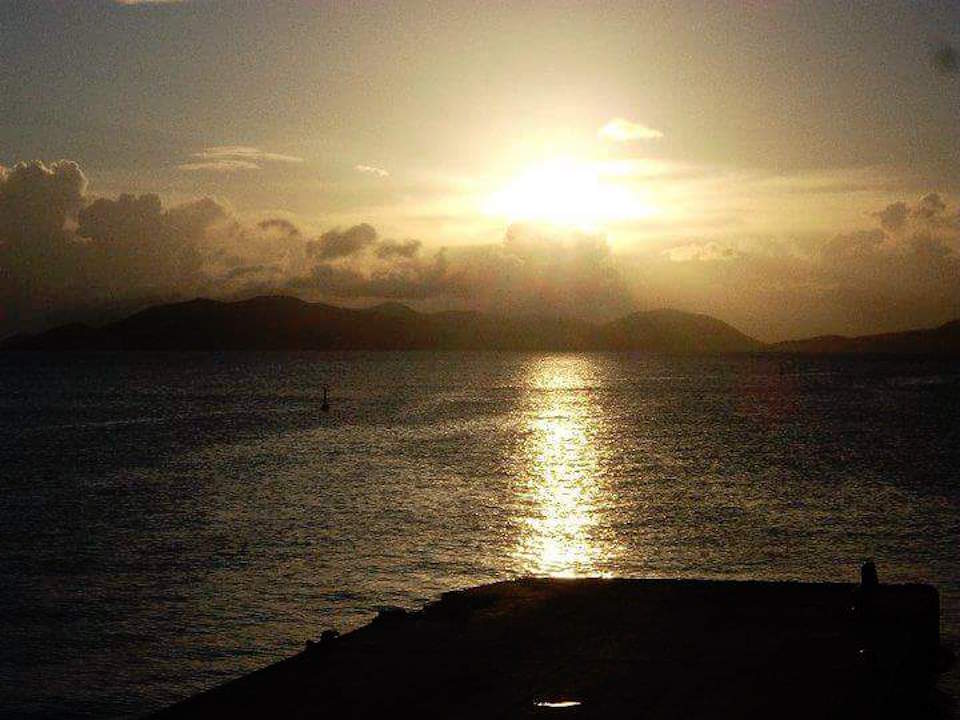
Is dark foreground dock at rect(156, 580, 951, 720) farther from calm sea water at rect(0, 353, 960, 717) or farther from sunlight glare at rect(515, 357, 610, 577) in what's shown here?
sunlight glare at rect(515, 357, 610, 577)

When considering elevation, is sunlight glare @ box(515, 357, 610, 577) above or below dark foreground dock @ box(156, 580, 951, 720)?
below

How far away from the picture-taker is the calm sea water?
30.2 meters

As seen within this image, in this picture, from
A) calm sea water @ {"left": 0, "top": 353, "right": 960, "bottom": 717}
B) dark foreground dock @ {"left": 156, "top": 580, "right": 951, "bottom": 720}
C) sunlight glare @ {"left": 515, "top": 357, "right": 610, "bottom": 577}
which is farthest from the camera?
sunlight glare @ {"left": 515, "top": 357, "right": 610, "bottom": 577}

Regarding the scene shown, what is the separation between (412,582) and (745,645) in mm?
15727

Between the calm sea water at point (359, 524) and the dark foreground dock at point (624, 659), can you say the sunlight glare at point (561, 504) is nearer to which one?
the calm sea water at point (359, 524)

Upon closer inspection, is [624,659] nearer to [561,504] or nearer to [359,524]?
[359,524]

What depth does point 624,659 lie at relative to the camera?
2122 cm

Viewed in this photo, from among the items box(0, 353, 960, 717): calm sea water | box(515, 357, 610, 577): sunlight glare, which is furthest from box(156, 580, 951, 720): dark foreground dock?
box(515, 357, 610, 577): sunlight glare

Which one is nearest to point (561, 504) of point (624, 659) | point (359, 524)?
point (359, 524)

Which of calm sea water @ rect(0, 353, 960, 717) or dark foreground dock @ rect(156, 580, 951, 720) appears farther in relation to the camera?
calm sea water @ rect(0, 353, 960, 717)

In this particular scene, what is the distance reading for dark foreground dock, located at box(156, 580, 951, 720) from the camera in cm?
1850

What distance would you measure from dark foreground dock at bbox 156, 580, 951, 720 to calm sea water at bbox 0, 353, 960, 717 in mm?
4790

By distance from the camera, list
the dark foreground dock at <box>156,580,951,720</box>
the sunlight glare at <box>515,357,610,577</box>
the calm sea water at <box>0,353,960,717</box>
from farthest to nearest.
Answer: the sunlight glare at <box>515,357,610,577</box> → the calm sea water at <box>0,353,960,717</box> → the dark foreground dock at <box>156,580,951,720</box>

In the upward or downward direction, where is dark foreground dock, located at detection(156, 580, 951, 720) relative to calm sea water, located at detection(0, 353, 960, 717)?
upward
